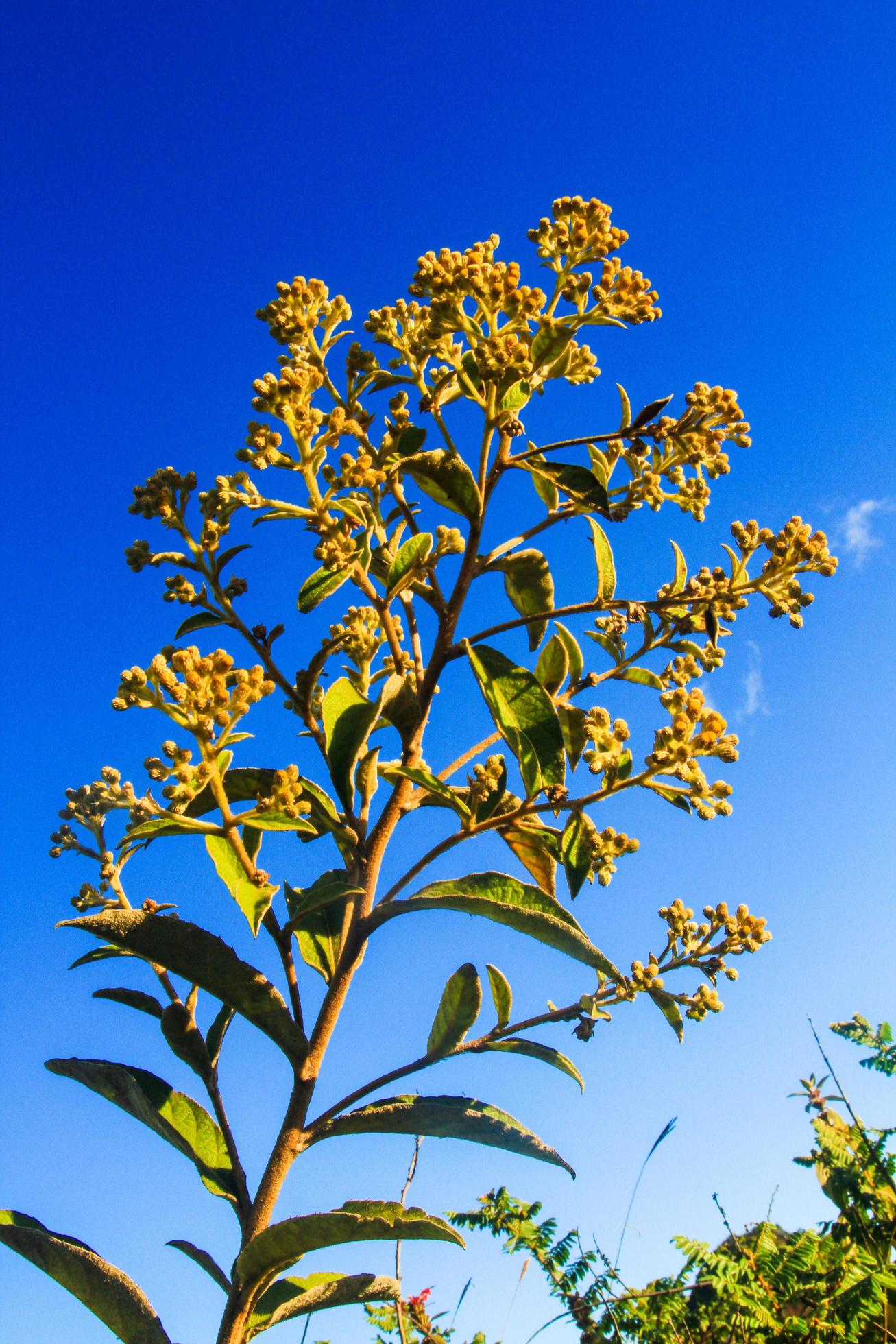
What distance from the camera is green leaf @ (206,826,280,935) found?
9.31ft

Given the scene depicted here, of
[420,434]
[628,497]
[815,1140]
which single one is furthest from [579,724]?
[815,1140]

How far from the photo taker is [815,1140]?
11.4ft

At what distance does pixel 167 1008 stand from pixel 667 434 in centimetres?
286

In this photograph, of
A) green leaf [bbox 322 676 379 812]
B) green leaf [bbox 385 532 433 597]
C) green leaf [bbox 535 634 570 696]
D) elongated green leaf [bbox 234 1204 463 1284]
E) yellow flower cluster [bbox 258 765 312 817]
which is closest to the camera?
elongated green leaf [bbox 234 1204 463 1284]

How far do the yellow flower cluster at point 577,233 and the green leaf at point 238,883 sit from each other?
8.60ft

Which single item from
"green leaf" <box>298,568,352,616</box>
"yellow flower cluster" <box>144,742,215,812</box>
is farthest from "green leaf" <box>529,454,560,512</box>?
"yellow flower cluster" <box>144,742,215,812</box>

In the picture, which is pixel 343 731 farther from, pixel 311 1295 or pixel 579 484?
pixel 311 1295

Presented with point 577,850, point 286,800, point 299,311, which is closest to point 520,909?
point 577,850

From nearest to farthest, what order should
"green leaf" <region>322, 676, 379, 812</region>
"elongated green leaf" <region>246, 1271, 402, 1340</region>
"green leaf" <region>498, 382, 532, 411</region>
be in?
1. "elongated green leaf" <region>246, 1271, 402, 1340</region>
2. "green leaf" <region>322, 676, 379, 812</region>
3. "green leaf" <region>498, 382, 532, 411</region>

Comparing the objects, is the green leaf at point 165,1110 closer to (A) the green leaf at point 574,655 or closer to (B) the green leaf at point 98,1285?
(B) the green leaf at point 98,1285

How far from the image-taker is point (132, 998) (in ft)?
10.7

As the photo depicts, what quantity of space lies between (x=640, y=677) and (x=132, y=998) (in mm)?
2381

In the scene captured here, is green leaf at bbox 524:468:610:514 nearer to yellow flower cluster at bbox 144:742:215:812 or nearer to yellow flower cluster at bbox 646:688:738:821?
yellow flower cluster at bbox 646:688:738:821

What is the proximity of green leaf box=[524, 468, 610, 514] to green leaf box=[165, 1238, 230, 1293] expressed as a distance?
2927 millimetres
